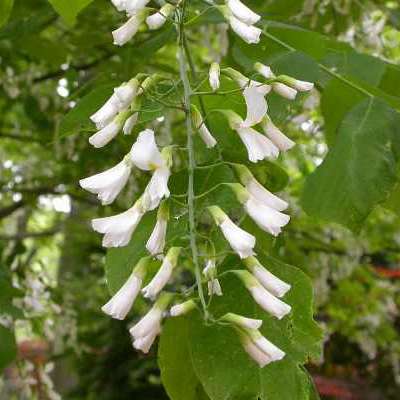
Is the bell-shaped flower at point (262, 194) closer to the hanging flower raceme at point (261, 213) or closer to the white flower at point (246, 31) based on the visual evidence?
the hanging flower raceme at point (261, 213)

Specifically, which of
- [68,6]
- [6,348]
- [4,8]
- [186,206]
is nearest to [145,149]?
[186,206]

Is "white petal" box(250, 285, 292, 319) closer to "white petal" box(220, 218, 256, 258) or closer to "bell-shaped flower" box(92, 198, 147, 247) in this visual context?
"white petal" box(220, 218, 256, 258)

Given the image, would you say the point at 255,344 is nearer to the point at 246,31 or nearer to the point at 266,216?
the point at 266,216

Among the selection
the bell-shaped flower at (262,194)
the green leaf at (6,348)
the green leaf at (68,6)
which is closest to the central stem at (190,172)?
the bell-shaped flower at (262,194)

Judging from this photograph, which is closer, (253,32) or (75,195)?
(253,32)

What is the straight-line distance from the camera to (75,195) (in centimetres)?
498

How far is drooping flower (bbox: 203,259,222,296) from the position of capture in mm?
1135

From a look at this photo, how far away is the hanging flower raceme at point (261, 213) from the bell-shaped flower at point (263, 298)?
8 cm

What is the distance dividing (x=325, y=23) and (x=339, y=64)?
185cm

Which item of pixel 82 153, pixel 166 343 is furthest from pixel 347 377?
pixel 166 343

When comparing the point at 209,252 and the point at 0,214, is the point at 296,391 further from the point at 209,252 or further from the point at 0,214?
the point at 0,214

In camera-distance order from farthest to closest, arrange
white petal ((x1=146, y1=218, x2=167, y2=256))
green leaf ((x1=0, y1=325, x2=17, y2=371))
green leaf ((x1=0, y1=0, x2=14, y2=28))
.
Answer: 1. green leaf ((x1=0, y1=325, x2=17, y2=371))
2. green leaf ((x1=0, y1=0, x2=14, y2=28))
3. white petal ((x1=146, y1=218, x2=167, y2=256))

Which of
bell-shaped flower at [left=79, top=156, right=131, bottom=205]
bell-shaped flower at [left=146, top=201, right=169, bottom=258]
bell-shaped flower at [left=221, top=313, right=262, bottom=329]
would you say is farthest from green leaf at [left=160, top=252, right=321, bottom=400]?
bell-shaped flower at [left=79, top=156, right=131, bottom=205]

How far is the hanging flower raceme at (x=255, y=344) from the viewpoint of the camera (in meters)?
1.09
